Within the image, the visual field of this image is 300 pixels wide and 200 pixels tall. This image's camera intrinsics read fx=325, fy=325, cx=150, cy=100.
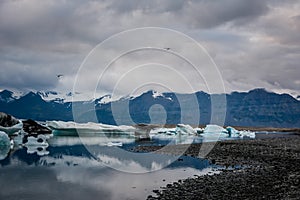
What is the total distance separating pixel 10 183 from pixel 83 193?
4.64 m

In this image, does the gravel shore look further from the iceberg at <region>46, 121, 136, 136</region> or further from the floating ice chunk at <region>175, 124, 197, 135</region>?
the floating ice chunk at <region>175, 124, 197, 135</region>

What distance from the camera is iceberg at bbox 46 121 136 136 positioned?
2606 inches

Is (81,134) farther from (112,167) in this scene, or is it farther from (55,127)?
(112,167)

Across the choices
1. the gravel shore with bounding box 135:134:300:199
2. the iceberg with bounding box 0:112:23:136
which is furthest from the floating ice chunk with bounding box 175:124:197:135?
the gravel shore with bounding box 135:134:300:199

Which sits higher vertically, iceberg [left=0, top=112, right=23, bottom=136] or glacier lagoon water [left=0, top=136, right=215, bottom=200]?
iceberg [left=0, top=112, right=23, bottom=136]

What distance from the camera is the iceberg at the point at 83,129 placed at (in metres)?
66.2

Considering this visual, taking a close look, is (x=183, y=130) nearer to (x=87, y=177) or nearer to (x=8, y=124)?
(x=8, y=124)

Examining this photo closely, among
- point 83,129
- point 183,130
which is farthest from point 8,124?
point 183,130

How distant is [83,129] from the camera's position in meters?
68.6

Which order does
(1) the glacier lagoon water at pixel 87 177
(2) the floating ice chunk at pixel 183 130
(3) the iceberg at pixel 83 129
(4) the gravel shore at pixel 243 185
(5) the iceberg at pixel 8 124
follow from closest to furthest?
(4) the gravel shore at pixel 243 185, (1) the glacier lagoon water at pixel 87 177, (5) the iceberg at pixel 8 124, (3) the iceberg at pixel 83 129, (2) the floating ice chunk at pixel 183 130

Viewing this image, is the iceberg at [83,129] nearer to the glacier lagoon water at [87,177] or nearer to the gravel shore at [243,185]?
the glacier lagoon water at [87,177]

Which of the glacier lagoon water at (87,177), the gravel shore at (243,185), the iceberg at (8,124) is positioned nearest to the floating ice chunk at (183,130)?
the iceberg at (8,124)

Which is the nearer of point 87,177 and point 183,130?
point 87,177

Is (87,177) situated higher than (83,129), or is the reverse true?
(83,129)
